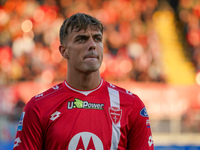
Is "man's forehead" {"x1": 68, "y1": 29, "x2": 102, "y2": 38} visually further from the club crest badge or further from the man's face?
the club crest badge

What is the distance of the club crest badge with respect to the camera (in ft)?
9.37

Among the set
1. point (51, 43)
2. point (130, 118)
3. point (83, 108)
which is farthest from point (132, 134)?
point (51, 43)

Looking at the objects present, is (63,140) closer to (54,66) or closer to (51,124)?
(51,124)

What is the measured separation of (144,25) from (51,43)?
3.54m

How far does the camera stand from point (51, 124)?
9.21ft

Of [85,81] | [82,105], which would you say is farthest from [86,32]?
[82,105]

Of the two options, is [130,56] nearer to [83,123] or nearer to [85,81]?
[85,81]

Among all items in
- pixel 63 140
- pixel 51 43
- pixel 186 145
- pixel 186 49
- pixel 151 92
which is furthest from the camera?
pixel 186 49

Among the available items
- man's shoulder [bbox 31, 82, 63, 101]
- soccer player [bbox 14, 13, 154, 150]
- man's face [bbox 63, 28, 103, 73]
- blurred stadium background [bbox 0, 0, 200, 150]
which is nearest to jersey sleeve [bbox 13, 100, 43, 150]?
soccer player [bbox 14, 13, 154, 150]

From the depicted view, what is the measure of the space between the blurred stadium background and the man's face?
667 centimetres

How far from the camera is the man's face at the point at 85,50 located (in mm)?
2785

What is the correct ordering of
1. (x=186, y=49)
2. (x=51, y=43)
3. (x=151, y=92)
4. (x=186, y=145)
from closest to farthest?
(x=186, y=145)
(x=151, y=92)
(x=51, y=43)
(x=186, y=49)

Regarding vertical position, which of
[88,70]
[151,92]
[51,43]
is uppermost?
[51,43]

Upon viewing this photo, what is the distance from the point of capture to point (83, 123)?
281 centimetres
